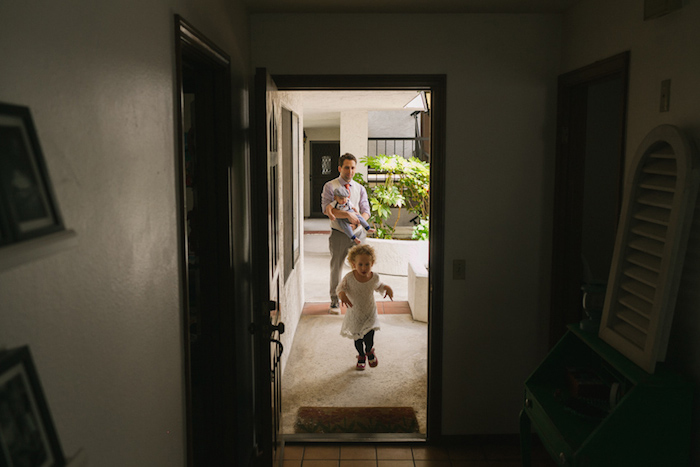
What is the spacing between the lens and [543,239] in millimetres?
3246

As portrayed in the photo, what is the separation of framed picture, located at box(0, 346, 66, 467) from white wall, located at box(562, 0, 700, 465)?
187 cm

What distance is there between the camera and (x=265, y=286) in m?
2.63

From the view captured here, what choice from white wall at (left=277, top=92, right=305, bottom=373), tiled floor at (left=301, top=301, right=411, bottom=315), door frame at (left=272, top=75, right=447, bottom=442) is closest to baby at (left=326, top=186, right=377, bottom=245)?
white wall at (left=277, top=92, right=305, bottom=373)

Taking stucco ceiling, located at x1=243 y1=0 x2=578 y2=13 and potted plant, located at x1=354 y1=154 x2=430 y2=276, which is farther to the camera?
potted plant, located at x1=354 y1=154 x2=430 y2=276

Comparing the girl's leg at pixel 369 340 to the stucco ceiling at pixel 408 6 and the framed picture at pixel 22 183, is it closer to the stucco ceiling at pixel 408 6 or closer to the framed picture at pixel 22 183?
the stucco ceiling at pixel 408 6

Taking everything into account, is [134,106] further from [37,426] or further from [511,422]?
[511,422]

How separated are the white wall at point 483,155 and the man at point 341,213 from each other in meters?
2.42

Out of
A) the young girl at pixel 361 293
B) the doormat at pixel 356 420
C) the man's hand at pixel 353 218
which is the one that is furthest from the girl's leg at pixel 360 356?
the man's hand at pixel 353 218

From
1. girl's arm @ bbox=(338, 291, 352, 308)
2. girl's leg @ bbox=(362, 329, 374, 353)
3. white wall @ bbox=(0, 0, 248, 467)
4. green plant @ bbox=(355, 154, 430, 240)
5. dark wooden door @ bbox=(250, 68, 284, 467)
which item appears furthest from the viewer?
green plant @ bbox=(355, 154, 430, 240)

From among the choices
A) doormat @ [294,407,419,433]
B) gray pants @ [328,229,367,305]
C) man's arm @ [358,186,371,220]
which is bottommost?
doormat @ [294,407,419,433]

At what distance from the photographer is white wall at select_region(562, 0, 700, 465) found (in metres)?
1.87

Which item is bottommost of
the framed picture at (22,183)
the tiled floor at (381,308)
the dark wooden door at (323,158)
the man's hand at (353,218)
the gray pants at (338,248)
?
the tiled floor at (381,308)

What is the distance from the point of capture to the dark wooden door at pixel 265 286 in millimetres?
2545

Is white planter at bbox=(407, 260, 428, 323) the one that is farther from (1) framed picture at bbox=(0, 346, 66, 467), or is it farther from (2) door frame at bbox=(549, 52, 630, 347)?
(1) framed picture at bbox=(0, 346, 66, 467)
